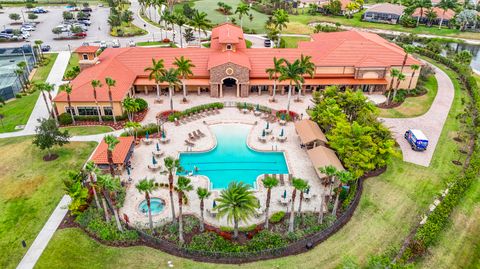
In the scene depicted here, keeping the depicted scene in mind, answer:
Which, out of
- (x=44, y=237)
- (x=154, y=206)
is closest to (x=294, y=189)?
(x=154, y=206)

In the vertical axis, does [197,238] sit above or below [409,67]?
below

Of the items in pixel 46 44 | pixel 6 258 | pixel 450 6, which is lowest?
pixel 6 258

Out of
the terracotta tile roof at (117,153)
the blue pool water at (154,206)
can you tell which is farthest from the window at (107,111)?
the blue pool water at (154,206)

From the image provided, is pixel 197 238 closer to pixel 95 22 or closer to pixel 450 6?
pixel 95 22

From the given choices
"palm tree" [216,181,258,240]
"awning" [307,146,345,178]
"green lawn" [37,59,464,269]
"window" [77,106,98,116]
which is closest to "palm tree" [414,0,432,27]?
"green lawn" [37,59,464,269]

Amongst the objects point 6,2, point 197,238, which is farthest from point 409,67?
point 6,2

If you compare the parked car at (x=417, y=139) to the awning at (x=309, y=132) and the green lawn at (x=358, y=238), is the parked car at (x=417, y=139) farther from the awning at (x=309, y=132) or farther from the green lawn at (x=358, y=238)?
the awning at (x=309, y=132)

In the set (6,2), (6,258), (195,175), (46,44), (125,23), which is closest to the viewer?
(6,258)

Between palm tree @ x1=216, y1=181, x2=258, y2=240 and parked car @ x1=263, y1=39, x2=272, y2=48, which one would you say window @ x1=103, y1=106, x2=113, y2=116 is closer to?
palm tree @ x1=216, y1=181, x2=258, y2=240
